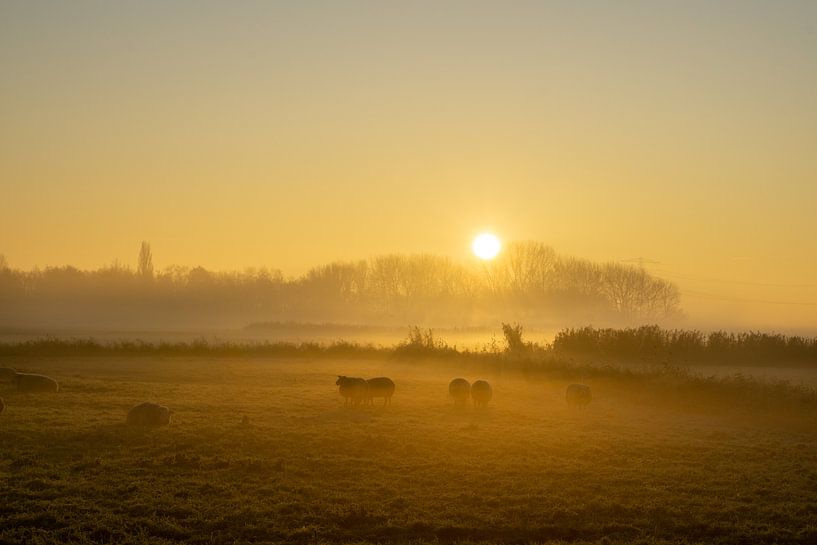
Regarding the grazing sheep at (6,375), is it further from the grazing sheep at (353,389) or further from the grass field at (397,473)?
the grazing sheep at (353,389)

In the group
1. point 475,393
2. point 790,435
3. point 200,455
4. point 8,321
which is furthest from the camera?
point 8,321

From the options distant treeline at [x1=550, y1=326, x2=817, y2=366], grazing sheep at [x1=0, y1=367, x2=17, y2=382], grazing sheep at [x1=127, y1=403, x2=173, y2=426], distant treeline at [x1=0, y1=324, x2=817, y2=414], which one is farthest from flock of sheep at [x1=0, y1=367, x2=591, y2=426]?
distant treeline at [x1=550, y1=326, x2=817, y2=366]

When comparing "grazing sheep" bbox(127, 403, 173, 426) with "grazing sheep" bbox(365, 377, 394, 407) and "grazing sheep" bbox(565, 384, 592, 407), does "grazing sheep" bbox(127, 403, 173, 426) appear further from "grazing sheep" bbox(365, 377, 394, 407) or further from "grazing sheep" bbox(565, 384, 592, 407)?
"grazing sheep" bbox(565, 384, 592, 407)

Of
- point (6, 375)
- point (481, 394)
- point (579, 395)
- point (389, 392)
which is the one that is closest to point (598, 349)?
point (579, 395)

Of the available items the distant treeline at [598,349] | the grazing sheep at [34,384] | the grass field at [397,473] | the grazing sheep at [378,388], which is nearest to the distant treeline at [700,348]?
the distant treeline at [598,349]

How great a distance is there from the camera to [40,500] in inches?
491

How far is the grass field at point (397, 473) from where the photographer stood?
11.7 meters

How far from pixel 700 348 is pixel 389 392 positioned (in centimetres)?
3151

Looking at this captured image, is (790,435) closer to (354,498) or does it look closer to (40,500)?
(354,498)

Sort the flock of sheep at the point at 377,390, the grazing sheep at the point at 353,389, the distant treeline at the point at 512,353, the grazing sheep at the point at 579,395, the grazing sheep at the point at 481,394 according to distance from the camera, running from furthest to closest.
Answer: the distant treeline at the point at 512,353 < the grazing sheep at the point at 579,395 < the grazing sheep at the point at 481,394 < the flock of sheep at the point at 377,390 < the grazing sheep at the point at 353,389

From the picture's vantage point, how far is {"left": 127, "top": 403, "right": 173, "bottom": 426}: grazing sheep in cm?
1998

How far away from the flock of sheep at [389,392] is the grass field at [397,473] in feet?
2.18

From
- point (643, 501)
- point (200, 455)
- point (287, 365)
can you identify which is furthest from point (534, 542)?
point (287, 365)

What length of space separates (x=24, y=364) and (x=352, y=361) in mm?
20036
